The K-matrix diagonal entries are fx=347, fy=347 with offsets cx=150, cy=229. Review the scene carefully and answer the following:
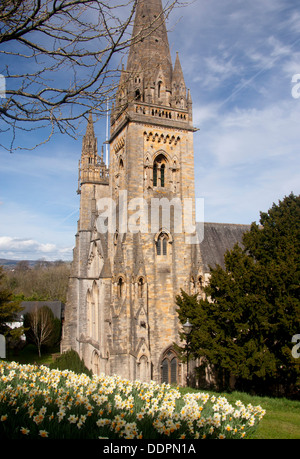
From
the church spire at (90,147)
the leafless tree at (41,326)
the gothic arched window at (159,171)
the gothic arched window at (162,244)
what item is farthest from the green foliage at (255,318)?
the leafless tree at (41,326)

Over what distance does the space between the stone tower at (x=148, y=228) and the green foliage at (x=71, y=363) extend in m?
0.52

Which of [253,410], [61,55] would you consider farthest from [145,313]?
[61,55]

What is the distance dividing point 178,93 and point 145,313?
41.9 feet

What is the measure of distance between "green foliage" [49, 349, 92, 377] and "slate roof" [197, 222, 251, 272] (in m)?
9.64

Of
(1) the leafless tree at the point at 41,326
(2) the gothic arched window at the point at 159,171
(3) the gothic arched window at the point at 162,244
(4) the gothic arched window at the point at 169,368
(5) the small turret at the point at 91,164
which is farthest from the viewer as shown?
(1) the leafless tree at the point at 41,326

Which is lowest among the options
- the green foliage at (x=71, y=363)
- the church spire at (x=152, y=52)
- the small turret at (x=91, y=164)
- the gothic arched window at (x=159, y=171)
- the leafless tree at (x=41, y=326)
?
the green foliage at (x=71, y=363)

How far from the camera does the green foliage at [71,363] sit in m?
20.8

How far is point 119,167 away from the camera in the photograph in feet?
69.8

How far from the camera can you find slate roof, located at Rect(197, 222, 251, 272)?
2192 cm

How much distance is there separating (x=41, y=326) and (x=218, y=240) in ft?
70.4

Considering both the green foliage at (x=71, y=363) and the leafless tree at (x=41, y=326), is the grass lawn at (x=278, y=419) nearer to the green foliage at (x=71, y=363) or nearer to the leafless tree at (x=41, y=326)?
the green foliage at (x=71, y=363)

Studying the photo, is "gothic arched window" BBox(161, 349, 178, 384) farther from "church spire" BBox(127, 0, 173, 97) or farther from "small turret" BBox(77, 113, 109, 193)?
"church spire" BBox(127, 0, 173, 97)

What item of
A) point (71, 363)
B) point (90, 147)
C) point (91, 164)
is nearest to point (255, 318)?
point (71, 363)
